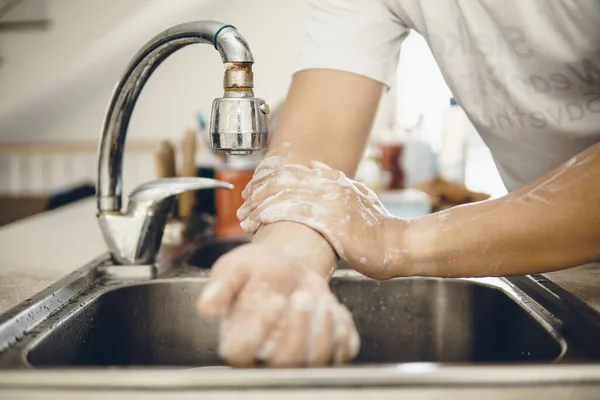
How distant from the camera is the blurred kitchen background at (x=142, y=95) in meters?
3.58

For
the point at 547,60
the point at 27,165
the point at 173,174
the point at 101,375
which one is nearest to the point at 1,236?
the point at 173,174

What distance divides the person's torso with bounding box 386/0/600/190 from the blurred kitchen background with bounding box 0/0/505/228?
1846 millimetres

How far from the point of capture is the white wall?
3.70 metres

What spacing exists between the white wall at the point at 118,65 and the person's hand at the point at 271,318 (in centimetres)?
318

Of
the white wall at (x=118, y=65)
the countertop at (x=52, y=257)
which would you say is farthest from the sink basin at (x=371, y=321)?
the white wall at (x=118, y=65)

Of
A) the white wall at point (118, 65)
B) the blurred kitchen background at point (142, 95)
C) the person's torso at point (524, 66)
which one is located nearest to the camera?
the person's torso at point (524, 66)

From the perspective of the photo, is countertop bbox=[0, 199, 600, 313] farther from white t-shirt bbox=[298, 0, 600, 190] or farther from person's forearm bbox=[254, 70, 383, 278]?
person's forearm bbox=[254, 70, 383, 278]

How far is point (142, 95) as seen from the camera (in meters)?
4.27

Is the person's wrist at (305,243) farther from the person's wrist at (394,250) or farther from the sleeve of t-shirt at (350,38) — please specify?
the sleeve of t-shirt at (350,38)

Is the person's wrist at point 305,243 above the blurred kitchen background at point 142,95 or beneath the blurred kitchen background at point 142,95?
beneath

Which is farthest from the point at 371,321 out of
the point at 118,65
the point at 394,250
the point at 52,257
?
the point at 118,65

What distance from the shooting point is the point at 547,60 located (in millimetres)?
1062

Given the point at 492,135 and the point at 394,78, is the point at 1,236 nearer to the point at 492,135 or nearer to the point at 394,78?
the point at 394,78

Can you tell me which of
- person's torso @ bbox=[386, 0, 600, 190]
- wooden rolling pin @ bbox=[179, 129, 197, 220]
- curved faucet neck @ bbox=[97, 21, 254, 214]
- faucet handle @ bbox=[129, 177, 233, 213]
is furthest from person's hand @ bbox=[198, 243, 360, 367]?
wooden rolling pin @ bbox=[179, 129, 197, 220]
